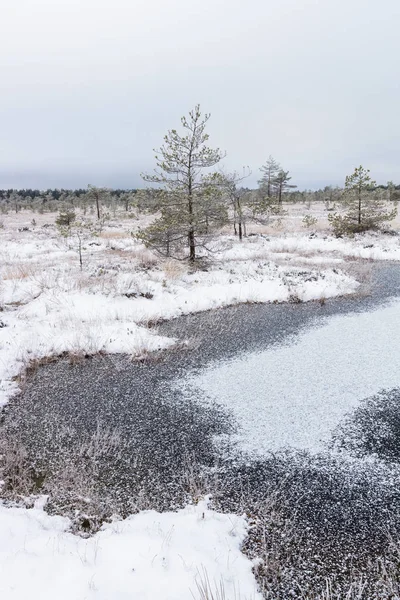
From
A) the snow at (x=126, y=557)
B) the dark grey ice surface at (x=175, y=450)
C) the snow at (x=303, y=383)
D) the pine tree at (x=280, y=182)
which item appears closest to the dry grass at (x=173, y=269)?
the dark grey ice surface at (x=175, y=450)

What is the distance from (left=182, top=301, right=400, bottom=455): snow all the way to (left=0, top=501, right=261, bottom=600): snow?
1440 millimetres

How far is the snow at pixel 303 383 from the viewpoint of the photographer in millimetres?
4887

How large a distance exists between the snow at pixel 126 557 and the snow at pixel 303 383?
1.44 m

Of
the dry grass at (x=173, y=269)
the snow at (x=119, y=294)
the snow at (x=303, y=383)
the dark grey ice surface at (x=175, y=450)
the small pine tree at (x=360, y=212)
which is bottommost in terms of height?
the dark grey ice surface at (x=175, y=450)

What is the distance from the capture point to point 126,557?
9.65ft

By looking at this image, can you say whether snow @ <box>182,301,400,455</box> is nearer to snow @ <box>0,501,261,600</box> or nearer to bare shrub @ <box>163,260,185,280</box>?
snow @ <box>0,501,261,600</box>

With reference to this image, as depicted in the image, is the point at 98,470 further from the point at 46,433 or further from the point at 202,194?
the point at 202,194

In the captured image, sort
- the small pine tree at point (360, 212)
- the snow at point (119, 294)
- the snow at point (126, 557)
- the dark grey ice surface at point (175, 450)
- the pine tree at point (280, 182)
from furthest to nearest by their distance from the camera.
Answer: the pine tree at point (280, 182) → the small pine tree at point (360, 212) → the snow at point (119, 294) → the dark grey ice surface at point (175, 450) → the snow at point (126, 557)

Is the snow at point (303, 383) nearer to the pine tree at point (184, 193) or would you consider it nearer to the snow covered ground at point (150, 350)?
the snow covered ground at point (150, 350)

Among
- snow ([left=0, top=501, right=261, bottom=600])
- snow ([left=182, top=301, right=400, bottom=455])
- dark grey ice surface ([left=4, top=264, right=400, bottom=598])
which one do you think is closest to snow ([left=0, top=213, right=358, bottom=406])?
dark grey ice surface ([left=4, top=264, right=400, bottom=598])

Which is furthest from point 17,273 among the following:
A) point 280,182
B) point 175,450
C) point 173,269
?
point 280,182

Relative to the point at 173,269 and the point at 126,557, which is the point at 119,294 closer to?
the point at 173,269

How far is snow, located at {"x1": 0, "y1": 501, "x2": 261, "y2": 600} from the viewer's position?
2641mm

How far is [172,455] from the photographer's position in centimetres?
441
